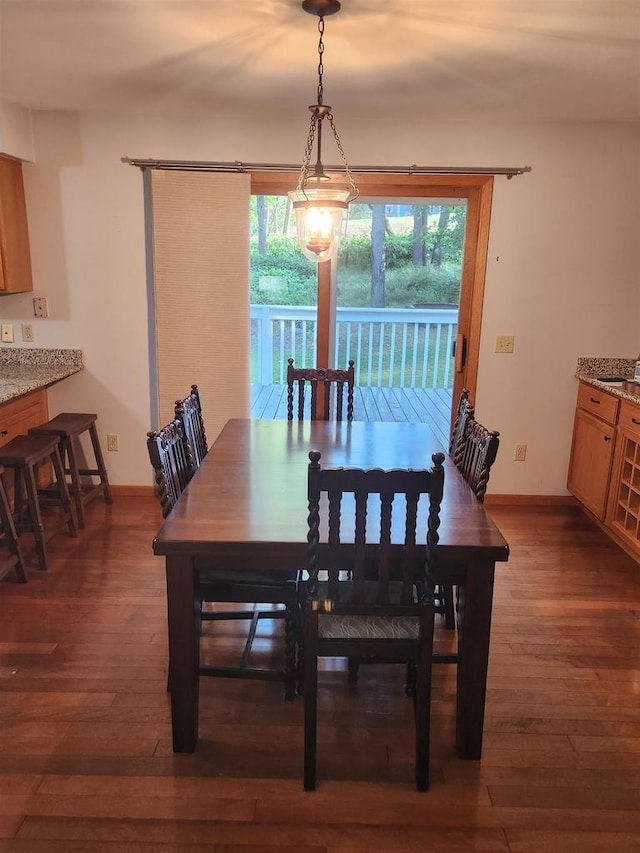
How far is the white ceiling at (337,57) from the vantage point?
218 cm

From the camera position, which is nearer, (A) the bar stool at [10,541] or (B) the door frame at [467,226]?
(A) the bar stool at [10,541]

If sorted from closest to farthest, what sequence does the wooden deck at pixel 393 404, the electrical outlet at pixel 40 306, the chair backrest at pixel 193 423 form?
the chair backrest at pixel 193 423 → the electrical outlet at pixel 40 306 → the wooden deck at pixel 393 404

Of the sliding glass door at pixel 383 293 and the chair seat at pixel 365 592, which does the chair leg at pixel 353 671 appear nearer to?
the chair seat at pixel 365 592

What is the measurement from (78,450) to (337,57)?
2901mm

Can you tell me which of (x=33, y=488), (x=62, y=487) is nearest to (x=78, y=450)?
(x=62, y=487)

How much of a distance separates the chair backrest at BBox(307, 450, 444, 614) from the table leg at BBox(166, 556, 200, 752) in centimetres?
39

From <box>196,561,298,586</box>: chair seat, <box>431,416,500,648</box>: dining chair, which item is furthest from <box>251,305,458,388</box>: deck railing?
<box>196,561,298,586</box>: chair seat

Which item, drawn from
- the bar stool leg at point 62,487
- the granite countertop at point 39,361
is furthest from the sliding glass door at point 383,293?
the bar stool leg at point 62,487

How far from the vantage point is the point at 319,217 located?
220cm

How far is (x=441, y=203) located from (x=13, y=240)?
2692 mm

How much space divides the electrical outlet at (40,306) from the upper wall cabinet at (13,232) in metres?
0.09

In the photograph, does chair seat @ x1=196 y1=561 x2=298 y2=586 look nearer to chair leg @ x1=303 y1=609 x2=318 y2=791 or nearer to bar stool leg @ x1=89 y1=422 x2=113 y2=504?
chair leg @ x1=303 y1=609 x2=318 y2=791

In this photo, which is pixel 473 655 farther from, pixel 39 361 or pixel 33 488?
pixel 39 361

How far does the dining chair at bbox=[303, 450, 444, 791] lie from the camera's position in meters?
1.67
